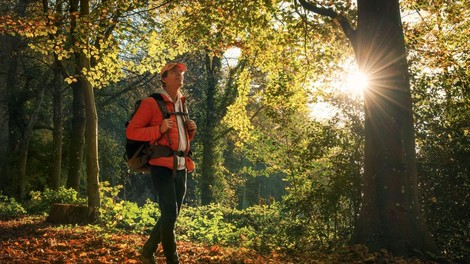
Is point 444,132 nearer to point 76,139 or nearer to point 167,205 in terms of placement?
point 167,205

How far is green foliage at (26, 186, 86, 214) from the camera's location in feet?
49.5

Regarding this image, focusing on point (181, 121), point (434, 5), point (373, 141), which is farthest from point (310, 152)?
point (181, 121)

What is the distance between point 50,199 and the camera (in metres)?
16.1

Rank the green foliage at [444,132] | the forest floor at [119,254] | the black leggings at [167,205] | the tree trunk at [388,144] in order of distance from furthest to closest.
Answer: the green foliage at [444,132] → the tree trunk at [388,144] → the forest floor at [119,254] → the black leggings at [167,205]

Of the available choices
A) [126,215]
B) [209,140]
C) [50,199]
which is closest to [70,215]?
[126,215]

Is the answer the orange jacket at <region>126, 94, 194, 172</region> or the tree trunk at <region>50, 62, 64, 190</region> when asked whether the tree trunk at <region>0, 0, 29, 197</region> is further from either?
→ the orange jacket at <region>126, 94, 194, 172</region>

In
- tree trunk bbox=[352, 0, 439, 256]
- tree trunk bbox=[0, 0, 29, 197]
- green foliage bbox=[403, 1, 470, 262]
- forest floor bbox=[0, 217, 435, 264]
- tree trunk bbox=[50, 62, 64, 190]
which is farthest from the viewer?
tree trunk bbox=[0, 0, 29, 197]

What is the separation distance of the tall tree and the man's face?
3.63 metres

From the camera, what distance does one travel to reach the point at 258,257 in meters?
6.98

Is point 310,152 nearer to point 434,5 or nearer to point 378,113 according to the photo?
point 378,113

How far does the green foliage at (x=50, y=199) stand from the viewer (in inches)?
595

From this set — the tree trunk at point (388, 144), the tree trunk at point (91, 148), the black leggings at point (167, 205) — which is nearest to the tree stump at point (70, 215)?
the tree trunk at point (91, 148)

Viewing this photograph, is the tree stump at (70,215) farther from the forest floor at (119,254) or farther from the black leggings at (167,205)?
the black leggings at (167,205)

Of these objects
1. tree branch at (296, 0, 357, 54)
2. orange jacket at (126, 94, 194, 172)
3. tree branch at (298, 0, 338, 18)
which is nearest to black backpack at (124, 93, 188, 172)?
orange jacket at (126, 94, 194, 172)
